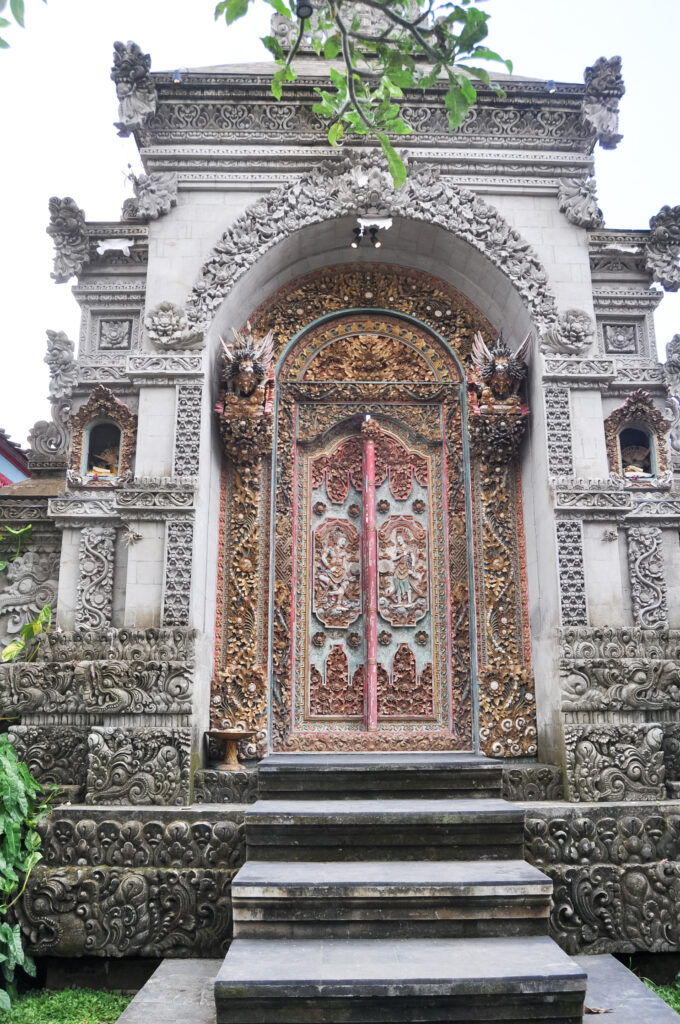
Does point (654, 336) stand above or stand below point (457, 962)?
above

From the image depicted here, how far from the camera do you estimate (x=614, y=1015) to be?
428 centimetres

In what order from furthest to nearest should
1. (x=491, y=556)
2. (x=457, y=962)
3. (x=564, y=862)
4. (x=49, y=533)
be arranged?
(x=491, y=556) < (x=49, y=533) < (x=564, y=862) < (x=457, y=962)

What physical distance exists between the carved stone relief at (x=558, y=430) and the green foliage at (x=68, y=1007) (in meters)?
4.85

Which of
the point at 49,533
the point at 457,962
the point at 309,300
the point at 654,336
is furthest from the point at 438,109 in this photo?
the point at 457,962

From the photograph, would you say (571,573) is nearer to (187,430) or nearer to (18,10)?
(187,430)

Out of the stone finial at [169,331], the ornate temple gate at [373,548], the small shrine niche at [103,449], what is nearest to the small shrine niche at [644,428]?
the ornate temple gate at [373,548]

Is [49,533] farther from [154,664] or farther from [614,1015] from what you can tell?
[614,1015]

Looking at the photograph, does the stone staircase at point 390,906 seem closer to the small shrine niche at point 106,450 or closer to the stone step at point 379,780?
the stone step at point 379,780

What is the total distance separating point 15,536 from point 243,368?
2.36m

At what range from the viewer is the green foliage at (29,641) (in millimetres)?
6480

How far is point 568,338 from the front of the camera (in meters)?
7.14

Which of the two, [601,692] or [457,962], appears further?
[601,692]

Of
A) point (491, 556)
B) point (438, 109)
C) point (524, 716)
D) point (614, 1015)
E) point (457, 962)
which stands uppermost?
point (438, 109)

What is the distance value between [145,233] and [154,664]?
12.5 feet
